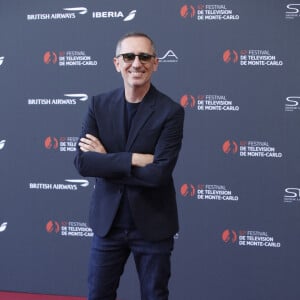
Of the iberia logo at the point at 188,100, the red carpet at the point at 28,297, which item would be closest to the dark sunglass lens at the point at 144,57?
the iberia logo at the point at 188,100

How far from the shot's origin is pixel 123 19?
3381 millimetres

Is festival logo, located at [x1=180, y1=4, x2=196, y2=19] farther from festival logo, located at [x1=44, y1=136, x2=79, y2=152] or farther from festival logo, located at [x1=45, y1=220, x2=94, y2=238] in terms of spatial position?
festival logo, located at [x1=45, y1=220, x2=94, y2=238]

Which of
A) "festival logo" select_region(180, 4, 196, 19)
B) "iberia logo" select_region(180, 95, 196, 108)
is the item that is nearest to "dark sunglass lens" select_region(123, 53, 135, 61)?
"iberia logo" select_region(180, 95, 196, 108)

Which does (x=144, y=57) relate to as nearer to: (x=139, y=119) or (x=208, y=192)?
(x=139, y=119)

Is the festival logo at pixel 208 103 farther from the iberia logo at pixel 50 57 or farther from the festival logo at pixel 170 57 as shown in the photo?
the iberia logo at pixel 50 57

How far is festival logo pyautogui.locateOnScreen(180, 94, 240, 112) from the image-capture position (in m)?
3.28

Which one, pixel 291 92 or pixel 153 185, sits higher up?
pixel 291 92

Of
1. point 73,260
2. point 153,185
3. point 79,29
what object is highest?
point 79,29

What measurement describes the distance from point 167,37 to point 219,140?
2.90ft

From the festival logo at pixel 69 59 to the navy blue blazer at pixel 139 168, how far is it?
4.74 ft

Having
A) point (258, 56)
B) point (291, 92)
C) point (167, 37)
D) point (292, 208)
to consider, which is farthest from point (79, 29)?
point (292, 208)

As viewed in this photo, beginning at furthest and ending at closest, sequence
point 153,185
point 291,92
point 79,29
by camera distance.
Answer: point 79,29 < point 291,92 < point 153,185

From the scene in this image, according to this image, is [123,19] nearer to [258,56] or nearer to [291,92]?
[258,56]

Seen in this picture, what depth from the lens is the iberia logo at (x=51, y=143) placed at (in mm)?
3523
